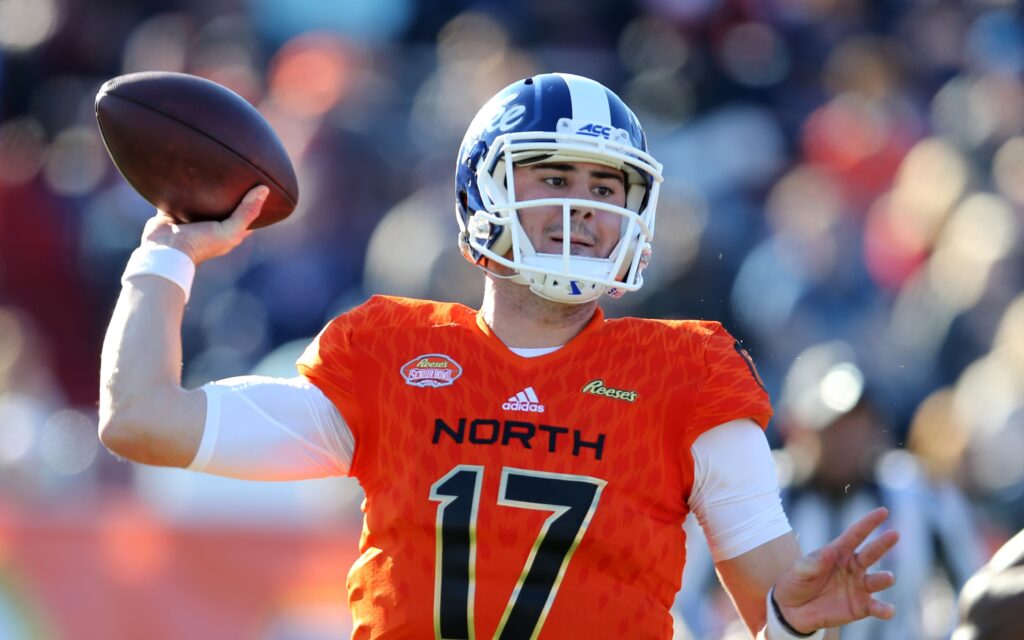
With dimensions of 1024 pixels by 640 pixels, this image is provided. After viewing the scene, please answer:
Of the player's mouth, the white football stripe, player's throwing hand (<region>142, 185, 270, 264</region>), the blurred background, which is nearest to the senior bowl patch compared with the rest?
the player's mouth

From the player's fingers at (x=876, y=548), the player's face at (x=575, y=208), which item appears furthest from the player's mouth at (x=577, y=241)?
the player's fingers at (x=876, y=548)

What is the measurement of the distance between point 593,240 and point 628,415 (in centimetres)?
41

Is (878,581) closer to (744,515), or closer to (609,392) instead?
(744,515)

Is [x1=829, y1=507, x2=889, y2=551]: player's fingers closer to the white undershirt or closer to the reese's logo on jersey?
the white undershirt

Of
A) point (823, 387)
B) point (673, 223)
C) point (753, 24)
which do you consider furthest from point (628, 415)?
point (753, 24)

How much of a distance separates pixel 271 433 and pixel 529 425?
517mm

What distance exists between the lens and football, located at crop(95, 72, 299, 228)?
3172 millimetres

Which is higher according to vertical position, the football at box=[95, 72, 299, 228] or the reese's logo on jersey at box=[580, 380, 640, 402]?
the football at box=[95, 72, 299, 228]

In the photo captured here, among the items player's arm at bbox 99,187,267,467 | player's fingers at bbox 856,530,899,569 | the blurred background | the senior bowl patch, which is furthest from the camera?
the blurred background

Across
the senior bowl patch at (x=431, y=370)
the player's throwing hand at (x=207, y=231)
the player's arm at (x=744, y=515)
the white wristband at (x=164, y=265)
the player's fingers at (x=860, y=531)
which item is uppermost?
the player's throwing hand at (x=207, y=231)

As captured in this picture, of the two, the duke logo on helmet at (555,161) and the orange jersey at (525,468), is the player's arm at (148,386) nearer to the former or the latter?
the orange jersey at (525,468)

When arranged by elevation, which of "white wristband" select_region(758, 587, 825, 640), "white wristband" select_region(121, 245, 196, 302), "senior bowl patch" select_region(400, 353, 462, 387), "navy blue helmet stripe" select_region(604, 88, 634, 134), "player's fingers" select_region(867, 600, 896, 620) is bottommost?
"player's fingers" select_region(867, 600, 896, 620)

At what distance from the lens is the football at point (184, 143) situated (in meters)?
3.17

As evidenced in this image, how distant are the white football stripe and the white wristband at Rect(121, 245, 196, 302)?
849 millimetres
